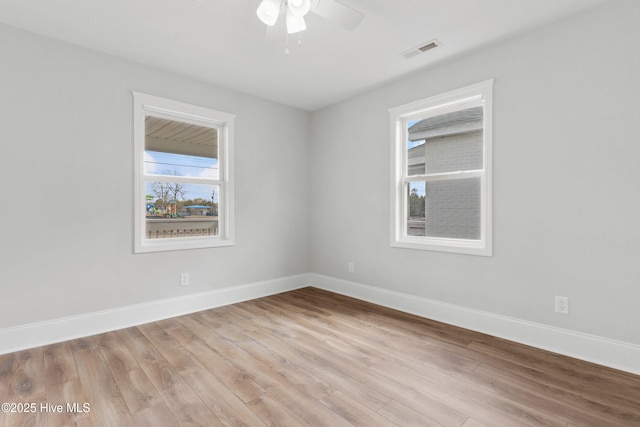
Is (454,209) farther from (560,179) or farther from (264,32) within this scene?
(264,32)

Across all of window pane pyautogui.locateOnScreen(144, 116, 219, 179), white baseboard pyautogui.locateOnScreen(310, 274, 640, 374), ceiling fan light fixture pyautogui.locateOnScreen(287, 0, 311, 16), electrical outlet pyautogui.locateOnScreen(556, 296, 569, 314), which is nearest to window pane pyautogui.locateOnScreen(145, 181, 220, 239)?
window pane pyautogui.locateOnScreen(144, 116, 219, 179)

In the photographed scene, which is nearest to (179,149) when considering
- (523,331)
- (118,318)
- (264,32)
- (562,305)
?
(264,32)

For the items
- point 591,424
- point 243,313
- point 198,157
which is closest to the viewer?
point 591,424

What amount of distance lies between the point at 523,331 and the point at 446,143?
189 cm

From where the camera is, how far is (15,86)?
2531mm

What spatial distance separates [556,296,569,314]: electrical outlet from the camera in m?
2.41

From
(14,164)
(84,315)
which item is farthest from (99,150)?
(84,315)

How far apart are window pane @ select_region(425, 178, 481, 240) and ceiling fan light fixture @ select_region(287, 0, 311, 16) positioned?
2.20 metres

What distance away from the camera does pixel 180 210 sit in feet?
11.6

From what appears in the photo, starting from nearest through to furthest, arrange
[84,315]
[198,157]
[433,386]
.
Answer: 1. [433,386]
2. [84,315]
3. [198,157]

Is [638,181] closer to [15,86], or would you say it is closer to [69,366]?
[69,366]

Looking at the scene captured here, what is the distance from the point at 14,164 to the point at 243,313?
240 centimetres

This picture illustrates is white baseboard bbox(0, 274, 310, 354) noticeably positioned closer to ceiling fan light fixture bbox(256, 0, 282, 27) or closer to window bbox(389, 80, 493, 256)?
window bbox(389, 80, 493, 256)

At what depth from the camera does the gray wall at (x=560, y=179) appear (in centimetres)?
218
